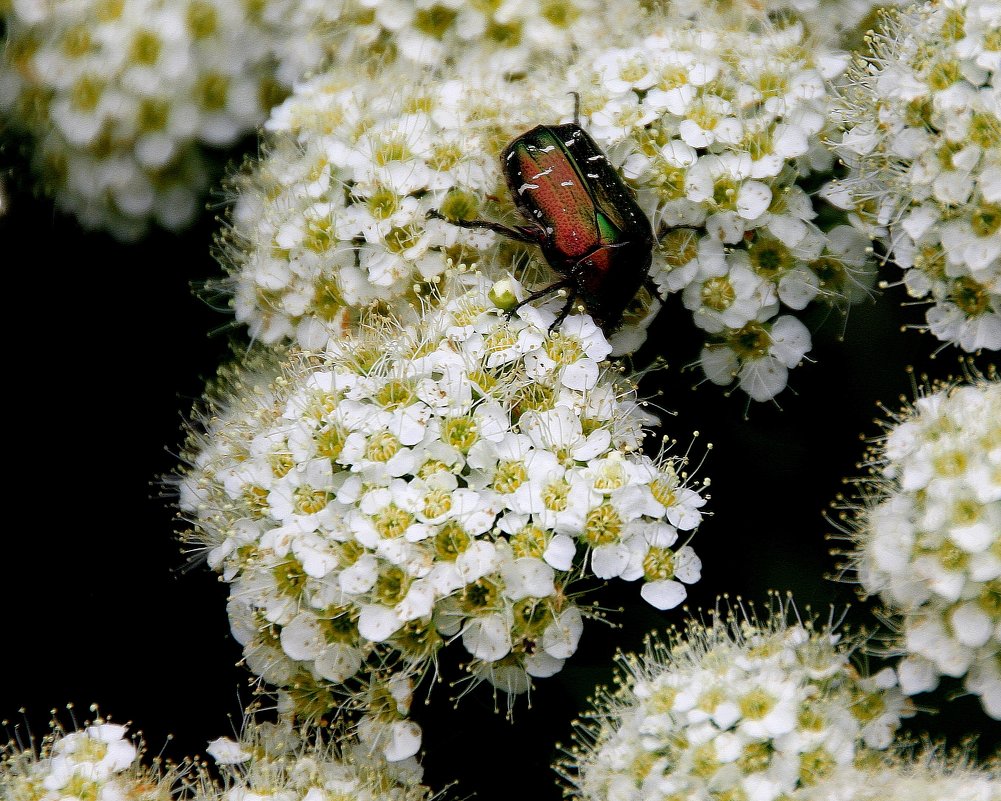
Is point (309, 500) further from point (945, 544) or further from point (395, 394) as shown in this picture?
point (945, 544)

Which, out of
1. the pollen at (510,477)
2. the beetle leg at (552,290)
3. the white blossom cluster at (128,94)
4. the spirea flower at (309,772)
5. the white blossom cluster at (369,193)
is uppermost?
the white blossom cluster at (128,94)

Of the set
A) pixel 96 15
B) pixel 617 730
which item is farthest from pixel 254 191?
pixel 617 730

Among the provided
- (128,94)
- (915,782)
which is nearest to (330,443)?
(128,94)

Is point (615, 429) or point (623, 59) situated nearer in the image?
point (615, 429)

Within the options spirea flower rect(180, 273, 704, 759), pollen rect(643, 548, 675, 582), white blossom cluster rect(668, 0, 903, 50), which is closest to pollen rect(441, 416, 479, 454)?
spirea flower rect(180, 273, 704, 759)

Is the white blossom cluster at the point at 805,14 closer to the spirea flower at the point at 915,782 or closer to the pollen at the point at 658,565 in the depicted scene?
the pollen at the point at 658,565

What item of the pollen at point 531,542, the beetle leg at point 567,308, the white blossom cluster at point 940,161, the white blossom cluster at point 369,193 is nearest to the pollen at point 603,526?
the pollen at point 531,542

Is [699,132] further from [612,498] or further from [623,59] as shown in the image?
[612,498]
